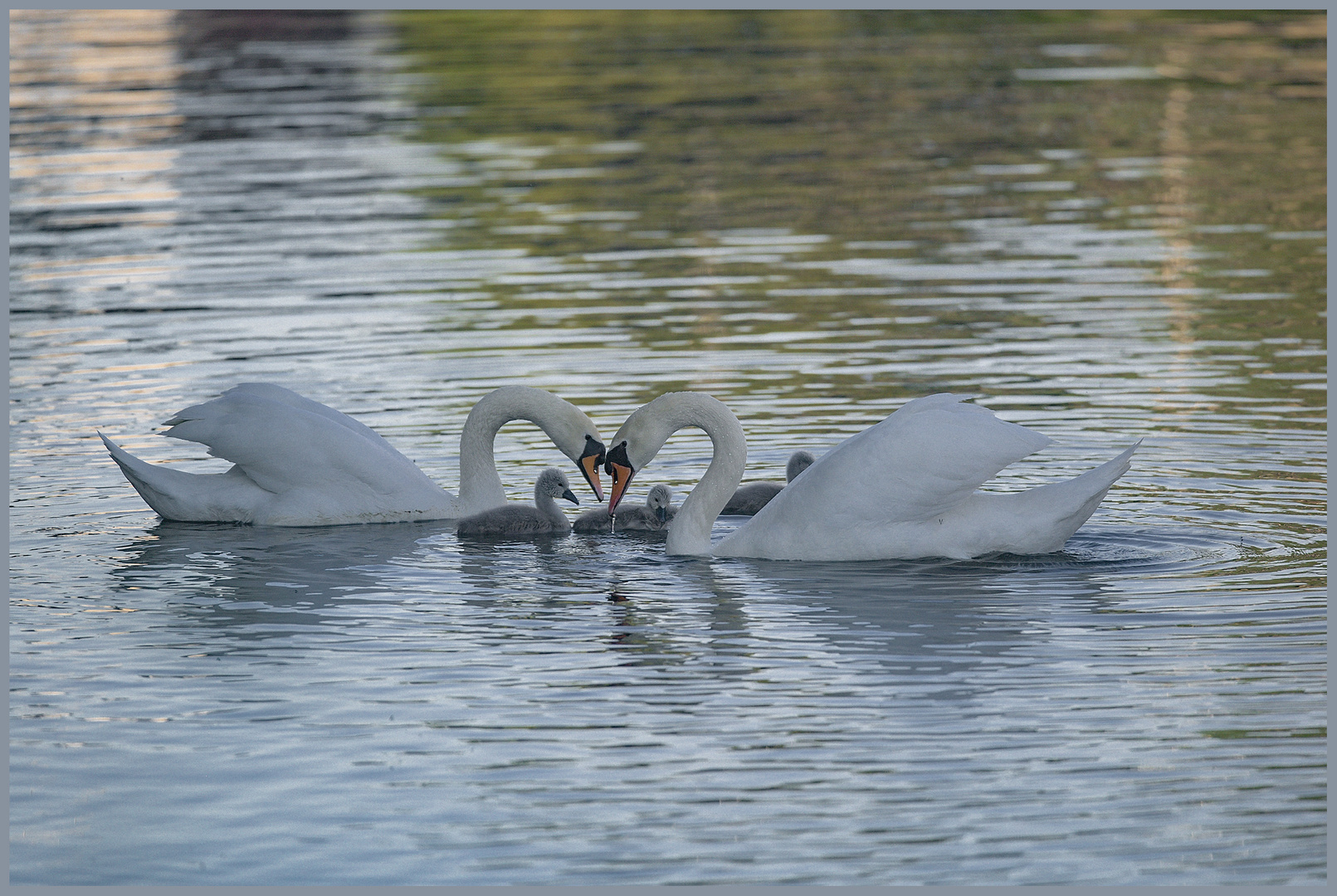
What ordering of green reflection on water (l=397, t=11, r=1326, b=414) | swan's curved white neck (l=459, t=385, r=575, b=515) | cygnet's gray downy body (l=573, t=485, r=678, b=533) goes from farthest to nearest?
1. green reflection on water (l=397, t=11, r=1326, b=414)
2. swan's curved white neck (l=459, t=385, r=575, b=515)
3. cygnet's gray downy body (l=573, t=485, r=678, b=533)

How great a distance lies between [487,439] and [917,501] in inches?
136

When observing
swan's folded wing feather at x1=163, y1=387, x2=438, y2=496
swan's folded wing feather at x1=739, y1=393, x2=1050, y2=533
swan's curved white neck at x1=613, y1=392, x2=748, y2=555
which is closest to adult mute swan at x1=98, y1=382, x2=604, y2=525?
swan's folded wing feather at x1=163, y1=387, x2=438, y2=496

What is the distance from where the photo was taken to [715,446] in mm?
11672

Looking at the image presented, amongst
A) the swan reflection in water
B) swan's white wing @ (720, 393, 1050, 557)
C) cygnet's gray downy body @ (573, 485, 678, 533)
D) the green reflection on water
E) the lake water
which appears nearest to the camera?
the lake water

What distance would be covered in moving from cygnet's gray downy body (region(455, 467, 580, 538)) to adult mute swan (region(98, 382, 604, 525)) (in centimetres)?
21

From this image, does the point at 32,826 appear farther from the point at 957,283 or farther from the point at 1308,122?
the point at 1308,122

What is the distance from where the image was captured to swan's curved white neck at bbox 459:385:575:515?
1254 cm

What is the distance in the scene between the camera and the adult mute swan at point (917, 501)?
10.4m

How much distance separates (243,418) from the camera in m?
12.5

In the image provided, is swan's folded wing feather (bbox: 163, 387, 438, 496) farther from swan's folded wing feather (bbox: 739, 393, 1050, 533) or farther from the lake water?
swan's folded wing feather (bbox: 739, 393, 1050, 533)

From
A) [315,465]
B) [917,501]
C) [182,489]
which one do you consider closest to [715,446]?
[917,501]

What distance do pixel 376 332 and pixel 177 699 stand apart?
1001 centimetres

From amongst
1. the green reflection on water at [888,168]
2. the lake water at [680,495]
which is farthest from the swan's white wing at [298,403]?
the green reflection on water at [888,168]

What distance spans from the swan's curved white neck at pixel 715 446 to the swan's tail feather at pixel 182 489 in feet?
9.77
